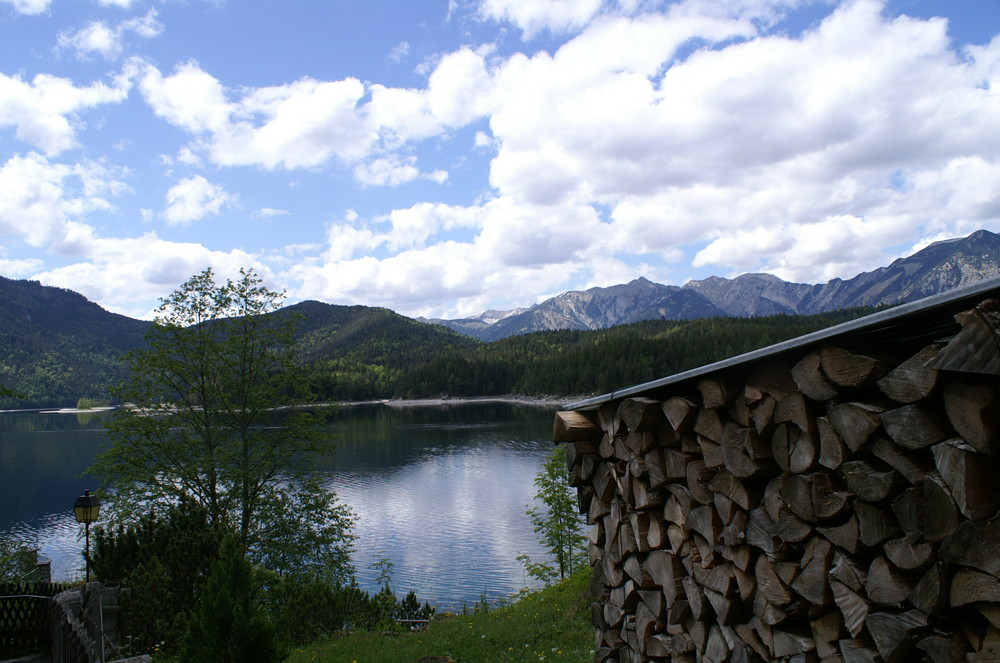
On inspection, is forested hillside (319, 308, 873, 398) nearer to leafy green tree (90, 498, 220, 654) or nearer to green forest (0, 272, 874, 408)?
green forest (0, 272, 874, 408)

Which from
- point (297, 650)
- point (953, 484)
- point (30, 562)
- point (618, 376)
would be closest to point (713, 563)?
point (953, 484)

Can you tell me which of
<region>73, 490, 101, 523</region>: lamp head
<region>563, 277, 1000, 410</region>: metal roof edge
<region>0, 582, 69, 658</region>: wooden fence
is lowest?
<region>0, 582, 69, 658</region>: wooden fence

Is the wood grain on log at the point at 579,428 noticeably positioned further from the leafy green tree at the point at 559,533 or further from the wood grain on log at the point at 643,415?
the leafy green tree at the point at 559,533

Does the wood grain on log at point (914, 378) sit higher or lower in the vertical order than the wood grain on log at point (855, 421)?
higher

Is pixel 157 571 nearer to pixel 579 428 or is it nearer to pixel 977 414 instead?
pixel 579 428

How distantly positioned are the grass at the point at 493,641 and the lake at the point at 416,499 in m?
9.24

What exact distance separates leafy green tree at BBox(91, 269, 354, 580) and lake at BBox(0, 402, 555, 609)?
69.2 inches

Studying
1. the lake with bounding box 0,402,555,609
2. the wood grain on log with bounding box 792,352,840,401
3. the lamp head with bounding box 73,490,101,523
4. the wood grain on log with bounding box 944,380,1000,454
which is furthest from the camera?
the lake with bounding box 0,402,555,609

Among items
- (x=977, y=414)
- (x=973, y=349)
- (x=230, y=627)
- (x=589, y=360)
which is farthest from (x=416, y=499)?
(x=589, y=360)

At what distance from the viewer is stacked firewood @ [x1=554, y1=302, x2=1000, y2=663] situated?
2.44m

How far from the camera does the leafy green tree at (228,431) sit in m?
20.1

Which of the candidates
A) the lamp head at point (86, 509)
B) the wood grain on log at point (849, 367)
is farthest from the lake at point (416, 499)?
the wood grain on log at point (849, 367)

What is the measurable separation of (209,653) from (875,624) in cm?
587

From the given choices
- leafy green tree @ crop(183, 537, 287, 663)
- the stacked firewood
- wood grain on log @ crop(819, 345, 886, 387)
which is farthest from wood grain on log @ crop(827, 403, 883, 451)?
leafy green tree @ crop(183, 537, 287, 663)
